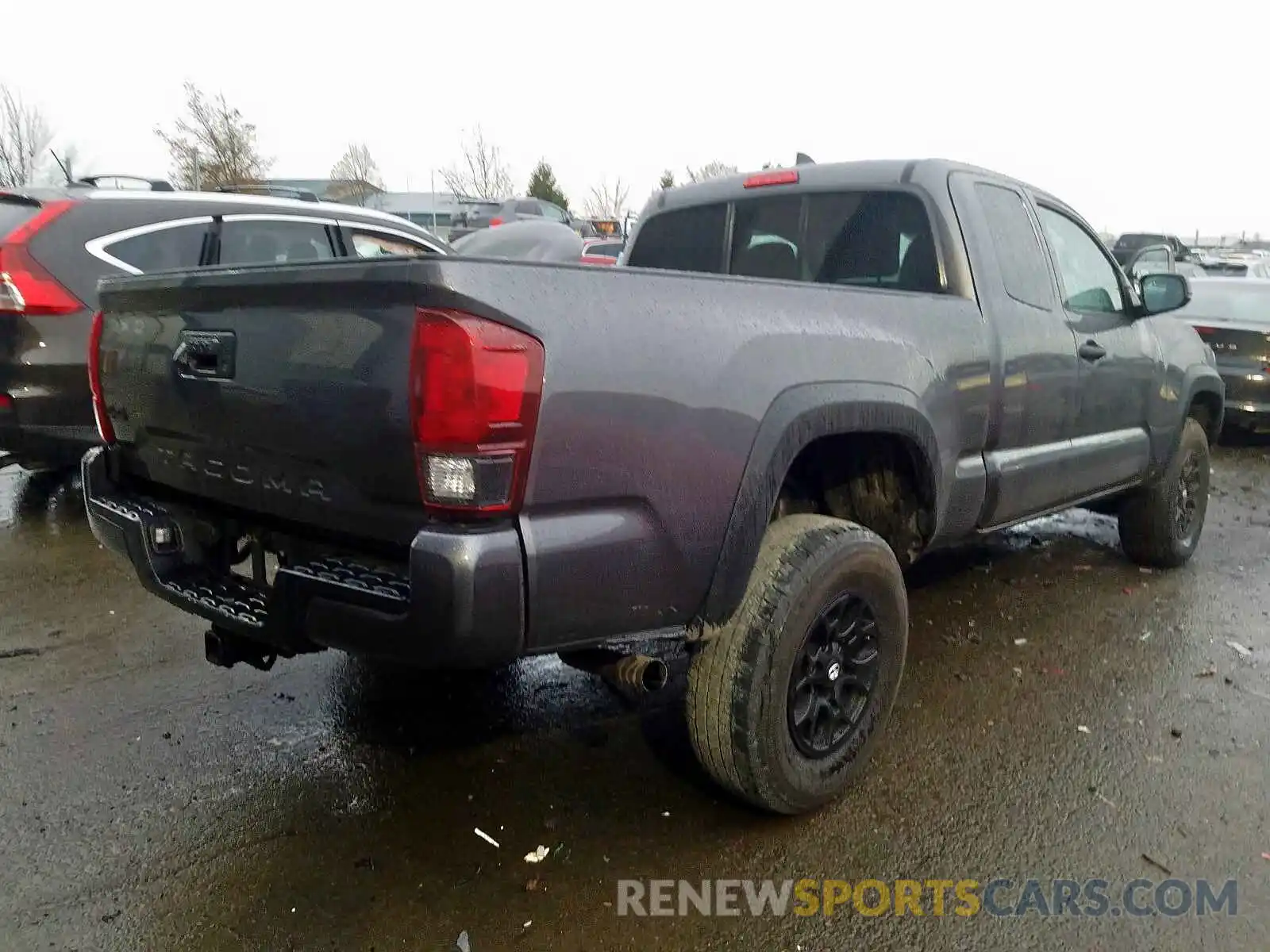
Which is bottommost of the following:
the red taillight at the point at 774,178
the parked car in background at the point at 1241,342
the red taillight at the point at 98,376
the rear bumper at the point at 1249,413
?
the rear bumper at the point at 1249,413

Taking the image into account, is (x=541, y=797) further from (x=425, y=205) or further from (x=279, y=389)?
(x=425, y=205)

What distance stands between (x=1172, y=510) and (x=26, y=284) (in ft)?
19.3

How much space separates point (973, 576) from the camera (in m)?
4.86

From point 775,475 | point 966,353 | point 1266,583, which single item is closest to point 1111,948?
point 775,475

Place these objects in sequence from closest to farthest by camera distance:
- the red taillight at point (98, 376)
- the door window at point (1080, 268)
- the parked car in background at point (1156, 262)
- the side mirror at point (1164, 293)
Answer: the red taillight at point (98, 376)
the door window at point (1080, 268)
the side mirror at point (1164, 293)
the parked car in background at point (1156, 262)

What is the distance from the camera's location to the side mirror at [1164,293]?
163 inches

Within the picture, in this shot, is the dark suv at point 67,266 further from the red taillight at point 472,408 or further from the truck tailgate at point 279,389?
the red taillight at point 472,408

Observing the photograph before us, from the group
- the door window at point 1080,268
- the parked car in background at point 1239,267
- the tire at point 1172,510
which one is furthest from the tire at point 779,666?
the parked car in background at point 1239,267

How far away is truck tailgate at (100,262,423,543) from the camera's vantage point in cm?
192

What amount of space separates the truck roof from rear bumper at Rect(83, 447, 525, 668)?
2.29 meters

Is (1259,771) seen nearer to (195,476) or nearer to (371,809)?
(371,809)

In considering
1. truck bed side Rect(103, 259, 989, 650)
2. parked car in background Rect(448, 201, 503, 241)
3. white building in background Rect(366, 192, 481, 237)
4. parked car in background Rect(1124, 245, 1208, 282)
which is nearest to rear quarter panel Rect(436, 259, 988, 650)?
truck bed side Rect(103, 259, 989, 650)

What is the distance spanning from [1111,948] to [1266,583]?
3.51 metres

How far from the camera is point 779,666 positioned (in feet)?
7.70
